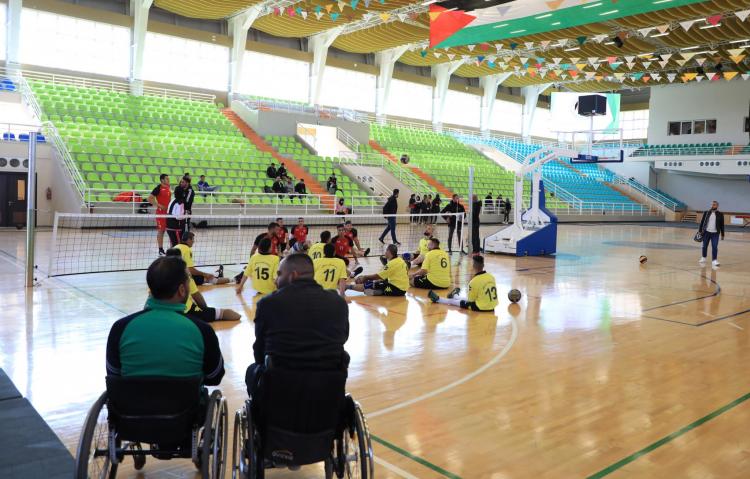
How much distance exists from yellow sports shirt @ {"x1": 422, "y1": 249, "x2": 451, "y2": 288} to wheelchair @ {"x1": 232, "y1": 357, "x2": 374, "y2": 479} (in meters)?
7.26

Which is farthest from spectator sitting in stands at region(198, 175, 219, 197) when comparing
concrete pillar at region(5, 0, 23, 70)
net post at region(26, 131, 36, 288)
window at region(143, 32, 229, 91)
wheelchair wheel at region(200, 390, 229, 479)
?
wheelchair wheel at region(200, 390, 229, 479)

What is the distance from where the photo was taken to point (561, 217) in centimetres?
3538

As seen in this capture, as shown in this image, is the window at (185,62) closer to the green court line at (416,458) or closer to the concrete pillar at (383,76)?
the concrete pillar at (383,76)

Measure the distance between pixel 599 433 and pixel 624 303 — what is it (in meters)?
5.74

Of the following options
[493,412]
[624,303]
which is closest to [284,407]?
[493,412]

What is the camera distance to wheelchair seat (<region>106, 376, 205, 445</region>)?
287cm

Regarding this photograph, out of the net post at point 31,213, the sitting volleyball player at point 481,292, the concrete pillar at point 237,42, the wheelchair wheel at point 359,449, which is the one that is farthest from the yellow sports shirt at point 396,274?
the concrete pillar at point 237,42

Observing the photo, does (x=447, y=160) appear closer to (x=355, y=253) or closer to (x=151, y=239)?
(x=151, y=239)

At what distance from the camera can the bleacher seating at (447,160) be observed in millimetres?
33906

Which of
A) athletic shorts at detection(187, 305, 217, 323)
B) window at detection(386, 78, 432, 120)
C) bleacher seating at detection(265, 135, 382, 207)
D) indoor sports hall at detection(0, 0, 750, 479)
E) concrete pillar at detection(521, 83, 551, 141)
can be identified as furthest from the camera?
concrete pillar at detection(521, 83, 551, 141)

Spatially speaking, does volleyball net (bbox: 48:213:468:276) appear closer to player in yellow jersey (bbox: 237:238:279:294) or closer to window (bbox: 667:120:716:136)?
player in yellow jersey (bbox: 237:238:279:294)

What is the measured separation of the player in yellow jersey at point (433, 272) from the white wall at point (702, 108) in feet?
117

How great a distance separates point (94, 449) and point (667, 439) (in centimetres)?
359

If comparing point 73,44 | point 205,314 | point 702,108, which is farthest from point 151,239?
point 702,108
